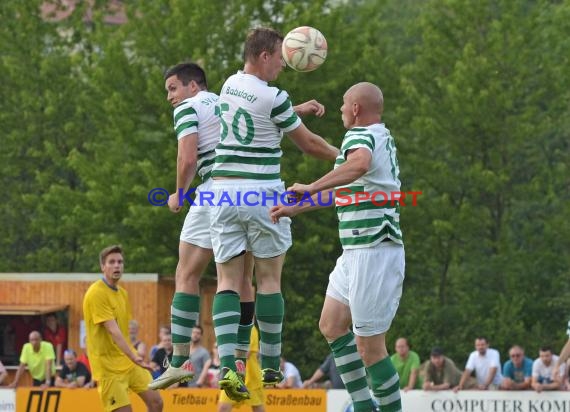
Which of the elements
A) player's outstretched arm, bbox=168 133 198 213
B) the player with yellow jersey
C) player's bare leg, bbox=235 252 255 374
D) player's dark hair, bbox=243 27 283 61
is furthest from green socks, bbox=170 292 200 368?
the player with yellow jersey

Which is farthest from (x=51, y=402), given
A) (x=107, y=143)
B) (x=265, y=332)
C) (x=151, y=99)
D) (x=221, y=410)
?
(x=107, y=143)

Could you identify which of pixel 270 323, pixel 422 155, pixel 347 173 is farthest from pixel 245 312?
pixel 422 155

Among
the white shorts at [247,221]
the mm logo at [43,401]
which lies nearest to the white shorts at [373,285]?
the white shorts at [247,221]

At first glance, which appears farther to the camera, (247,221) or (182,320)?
(182,320)

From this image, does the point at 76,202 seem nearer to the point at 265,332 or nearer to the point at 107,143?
the point at 107,143

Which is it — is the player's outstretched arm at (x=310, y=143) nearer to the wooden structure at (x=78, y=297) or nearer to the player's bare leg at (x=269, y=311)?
the player's bare leg at (x=269, y=311)

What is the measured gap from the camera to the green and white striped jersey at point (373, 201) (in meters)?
10.6

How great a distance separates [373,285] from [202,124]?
6.42 ft

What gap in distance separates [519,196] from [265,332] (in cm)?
2737

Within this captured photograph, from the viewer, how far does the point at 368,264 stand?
10555 millimetres

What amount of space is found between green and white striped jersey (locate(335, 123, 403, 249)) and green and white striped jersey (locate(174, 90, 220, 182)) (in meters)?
1.17

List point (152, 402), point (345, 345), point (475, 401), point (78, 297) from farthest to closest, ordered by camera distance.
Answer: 1. point (78, 297)
2. point (475, 401)
3. point (152, 402)
4. point (345, 345)

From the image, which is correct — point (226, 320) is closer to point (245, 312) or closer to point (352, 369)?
point (245, 312)

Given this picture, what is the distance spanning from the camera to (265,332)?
11.0 meters
